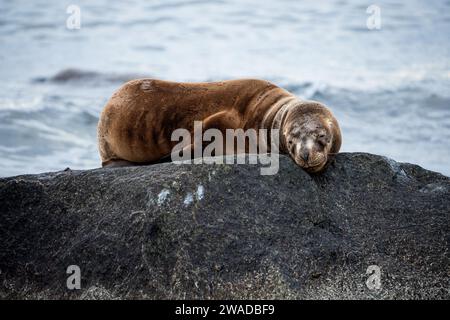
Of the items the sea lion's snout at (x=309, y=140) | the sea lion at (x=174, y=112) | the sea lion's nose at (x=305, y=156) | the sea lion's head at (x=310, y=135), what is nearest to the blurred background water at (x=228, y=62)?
the sea lion at (x=174, y=112)

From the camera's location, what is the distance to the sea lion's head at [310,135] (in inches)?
225

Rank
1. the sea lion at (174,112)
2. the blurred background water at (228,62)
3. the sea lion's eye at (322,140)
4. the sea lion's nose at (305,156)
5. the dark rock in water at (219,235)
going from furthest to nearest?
the blurred background water at (228,62) < the sea lion at (174,112) < the sea lion's eye at (322,140) < the sea lion's nose at (305,156) < the dark rock in water at (219,235)

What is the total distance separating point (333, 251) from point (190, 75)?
1720 cm

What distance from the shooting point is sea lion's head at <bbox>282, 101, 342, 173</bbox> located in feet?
18.7

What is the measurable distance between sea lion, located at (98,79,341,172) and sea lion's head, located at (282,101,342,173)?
52 mm


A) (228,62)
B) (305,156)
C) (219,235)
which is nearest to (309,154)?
(305,156)

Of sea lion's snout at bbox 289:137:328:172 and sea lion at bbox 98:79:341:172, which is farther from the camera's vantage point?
sea lion at bbox 98:79:341:172

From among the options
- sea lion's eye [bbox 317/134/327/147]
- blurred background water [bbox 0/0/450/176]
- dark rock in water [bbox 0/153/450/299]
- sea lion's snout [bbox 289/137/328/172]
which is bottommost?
blurred background water [bbox 0/0/450/176]

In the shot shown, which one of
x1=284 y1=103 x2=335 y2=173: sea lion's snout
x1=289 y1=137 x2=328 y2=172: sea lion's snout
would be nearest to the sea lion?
x1=284 y1=103 x2=335 y2=173: sea lion's snout

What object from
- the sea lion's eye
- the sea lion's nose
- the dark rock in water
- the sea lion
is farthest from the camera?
the sea lion

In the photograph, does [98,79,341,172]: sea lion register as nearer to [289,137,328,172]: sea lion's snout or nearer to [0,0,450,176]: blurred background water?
[289,137,328,172]: sea lion's snout

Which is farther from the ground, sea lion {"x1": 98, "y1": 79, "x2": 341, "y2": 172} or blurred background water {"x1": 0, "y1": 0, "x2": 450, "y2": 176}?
sea lion {"x1": 98, "y1": 79, "x2": 341, "y2": 172}

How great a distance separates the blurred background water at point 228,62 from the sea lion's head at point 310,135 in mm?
6614

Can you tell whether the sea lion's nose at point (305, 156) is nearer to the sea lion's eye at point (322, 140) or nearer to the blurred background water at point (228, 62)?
the sea lion's eye at point (322, 140)
